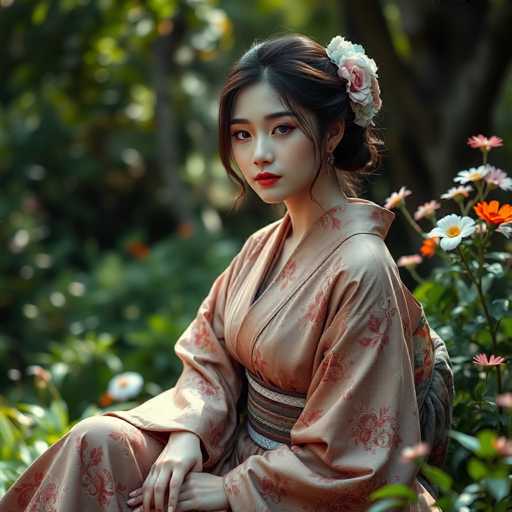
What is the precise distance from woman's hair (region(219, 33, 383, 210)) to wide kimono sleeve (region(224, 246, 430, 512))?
31 cm

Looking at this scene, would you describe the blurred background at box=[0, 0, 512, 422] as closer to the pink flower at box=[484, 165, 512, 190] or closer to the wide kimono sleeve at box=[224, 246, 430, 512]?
the pink flower at box=[484, 165, 512, 190]

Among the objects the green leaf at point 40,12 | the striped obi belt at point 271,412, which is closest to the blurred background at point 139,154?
the green leaf at point 40,12

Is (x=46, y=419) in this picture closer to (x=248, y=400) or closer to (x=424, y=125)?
(x=248, y=400)

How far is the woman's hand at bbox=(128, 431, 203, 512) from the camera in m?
1.96

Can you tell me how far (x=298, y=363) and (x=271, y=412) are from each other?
20 centimetres

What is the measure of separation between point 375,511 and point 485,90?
284cm

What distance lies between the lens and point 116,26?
455 centimetres

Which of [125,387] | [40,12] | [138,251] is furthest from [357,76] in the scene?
[138,251]

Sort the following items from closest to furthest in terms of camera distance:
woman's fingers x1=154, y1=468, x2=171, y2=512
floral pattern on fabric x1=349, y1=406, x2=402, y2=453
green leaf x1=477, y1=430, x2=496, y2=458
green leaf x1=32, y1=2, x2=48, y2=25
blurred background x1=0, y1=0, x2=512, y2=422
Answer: green leaf x1=477, y1=430, x2=496, y2=458 < floral pattern on fabric x1=349, y1=406, x2=402, y2=453 < woman's fingers x1=154, y1=468, x2=171, y2=512 < blurred background x1=0, y1=0, x2=512, y2=422 < green leaf x1=32, y1=2, x2=48, y2=25

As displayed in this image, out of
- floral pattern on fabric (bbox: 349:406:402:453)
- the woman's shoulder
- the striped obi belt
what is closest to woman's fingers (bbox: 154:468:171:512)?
the striped obi belt

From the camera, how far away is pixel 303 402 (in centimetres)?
205

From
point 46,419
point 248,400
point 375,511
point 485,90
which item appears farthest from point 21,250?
point 375,511

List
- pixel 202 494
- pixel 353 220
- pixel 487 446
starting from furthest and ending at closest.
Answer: pixel 353 220 < pixel 202 494 < pixel 487 446

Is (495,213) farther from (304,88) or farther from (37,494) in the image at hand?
(37,494)
